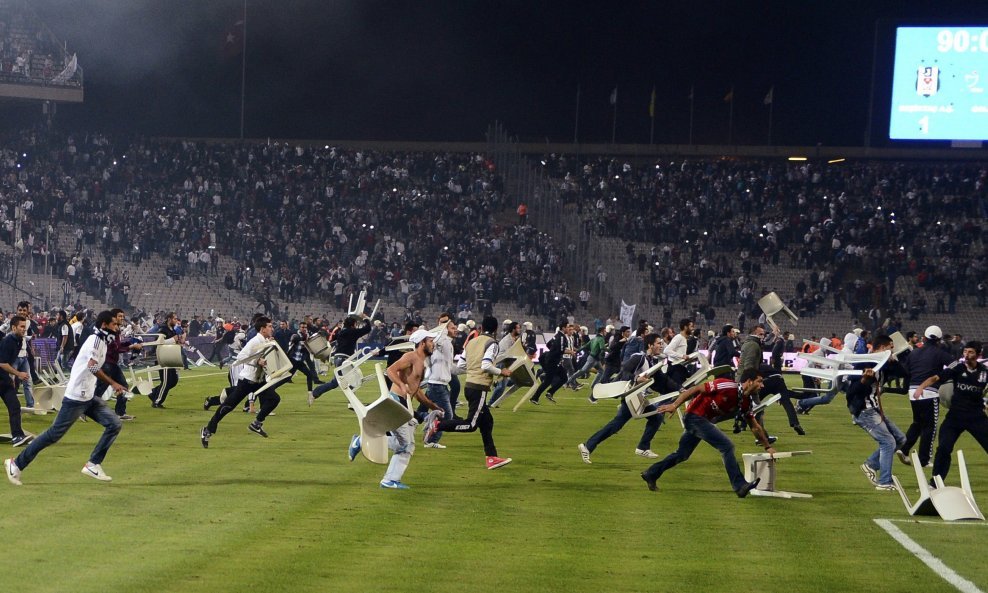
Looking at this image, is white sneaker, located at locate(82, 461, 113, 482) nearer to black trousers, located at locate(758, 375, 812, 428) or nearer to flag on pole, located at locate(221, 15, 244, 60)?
black trousers, located at locate(758, 375, 812, 428)

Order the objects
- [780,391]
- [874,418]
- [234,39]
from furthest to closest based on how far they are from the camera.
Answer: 1. [234,39]
2. [780,391]
3. [874,418]

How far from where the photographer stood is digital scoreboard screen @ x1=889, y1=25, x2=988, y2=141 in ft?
165

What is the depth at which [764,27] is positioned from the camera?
2564 inches

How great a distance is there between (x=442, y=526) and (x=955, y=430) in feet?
20.6

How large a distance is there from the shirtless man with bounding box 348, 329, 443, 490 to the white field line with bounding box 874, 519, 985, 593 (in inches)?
192

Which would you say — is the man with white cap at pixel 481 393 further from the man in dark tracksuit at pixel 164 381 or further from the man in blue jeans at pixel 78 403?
the man in dark tracksuit at pixel 164 381

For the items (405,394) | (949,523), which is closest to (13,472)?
(405,394)

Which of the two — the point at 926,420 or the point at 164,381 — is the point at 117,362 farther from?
the point at 926,420

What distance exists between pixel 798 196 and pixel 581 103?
43.5 feet

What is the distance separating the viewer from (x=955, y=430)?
46.7 ft

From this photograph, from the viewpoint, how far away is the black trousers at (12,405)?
16484 millimetres

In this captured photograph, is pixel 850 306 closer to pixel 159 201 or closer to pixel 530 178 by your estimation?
pixel 530 178

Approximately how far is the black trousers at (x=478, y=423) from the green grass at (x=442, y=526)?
42 centimetres

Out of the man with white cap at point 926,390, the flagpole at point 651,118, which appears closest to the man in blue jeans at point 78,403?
the man with white cap at point 926,390
